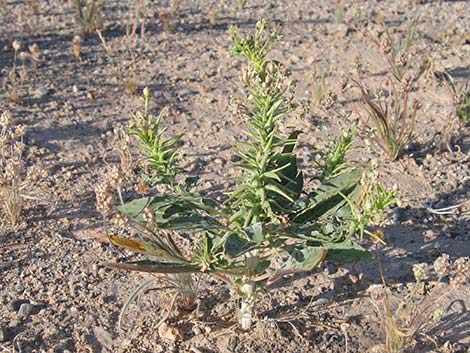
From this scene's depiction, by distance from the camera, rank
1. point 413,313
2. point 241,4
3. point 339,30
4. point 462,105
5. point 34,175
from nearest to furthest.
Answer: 1. point 413,313
2. point 34,175
3. point 462,105
4. point 339,30
5. point 241,4

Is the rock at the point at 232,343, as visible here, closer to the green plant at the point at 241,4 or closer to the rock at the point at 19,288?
the rock at the point at 19,288

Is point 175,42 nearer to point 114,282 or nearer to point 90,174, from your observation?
point 90,174

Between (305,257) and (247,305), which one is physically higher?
(305,257)

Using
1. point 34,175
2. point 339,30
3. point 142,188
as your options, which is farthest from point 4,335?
point 339,30

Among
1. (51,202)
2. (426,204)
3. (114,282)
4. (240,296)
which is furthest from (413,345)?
(51,202)

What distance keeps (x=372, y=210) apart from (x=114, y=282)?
4.81 ft

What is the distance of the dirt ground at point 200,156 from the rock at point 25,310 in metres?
0.02

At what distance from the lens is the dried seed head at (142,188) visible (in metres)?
3.73

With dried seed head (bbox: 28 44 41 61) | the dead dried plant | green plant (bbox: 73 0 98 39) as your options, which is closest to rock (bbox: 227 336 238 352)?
the dead dried plant

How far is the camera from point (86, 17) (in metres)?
5.61

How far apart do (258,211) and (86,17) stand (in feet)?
11.7

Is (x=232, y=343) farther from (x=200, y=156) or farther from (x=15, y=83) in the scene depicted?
(x=15, y=83)

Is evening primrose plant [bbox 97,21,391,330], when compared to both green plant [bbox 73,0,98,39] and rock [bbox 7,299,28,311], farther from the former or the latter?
green plant [bbox 73,0,98,39]

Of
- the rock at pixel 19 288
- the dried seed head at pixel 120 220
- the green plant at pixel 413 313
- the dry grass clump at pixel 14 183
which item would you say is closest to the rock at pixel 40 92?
the dry grass clump at pixel 14 183
